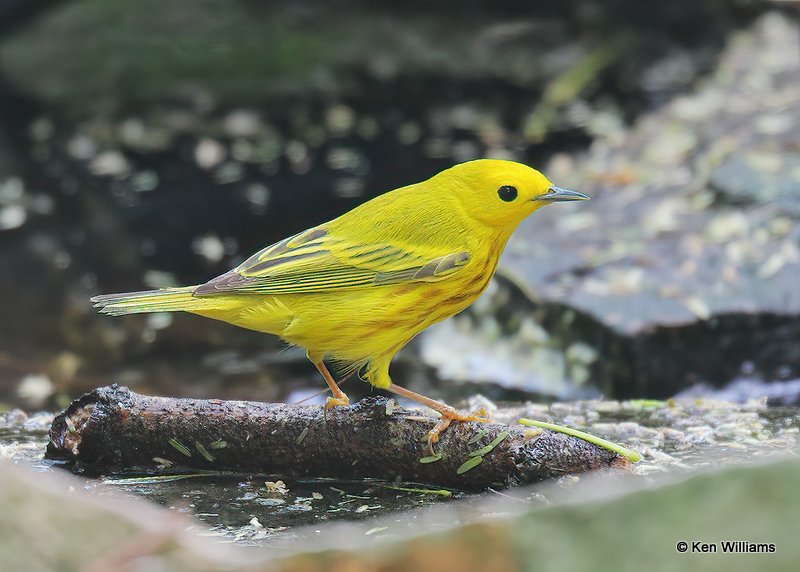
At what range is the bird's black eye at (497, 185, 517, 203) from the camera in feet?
14.0

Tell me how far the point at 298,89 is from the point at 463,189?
283 inches

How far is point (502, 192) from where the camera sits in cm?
427

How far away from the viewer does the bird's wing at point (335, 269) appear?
418cm

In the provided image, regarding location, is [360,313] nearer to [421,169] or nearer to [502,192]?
[502,192]

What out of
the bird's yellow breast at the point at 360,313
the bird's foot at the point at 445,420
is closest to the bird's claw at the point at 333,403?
the bird's yellow breast at the point at 360,313

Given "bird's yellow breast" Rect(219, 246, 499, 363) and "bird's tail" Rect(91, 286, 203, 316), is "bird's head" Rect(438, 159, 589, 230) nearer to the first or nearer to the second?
"bird's yellow breast" Rect(219, 246, 499, 363)

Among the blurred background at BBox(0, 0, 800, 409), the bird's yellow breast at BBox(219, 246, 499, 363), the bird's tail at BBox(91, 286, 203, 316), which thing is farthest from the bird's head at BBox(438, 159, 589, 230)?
the blurred background at BBox(0, 0, 800, 409)

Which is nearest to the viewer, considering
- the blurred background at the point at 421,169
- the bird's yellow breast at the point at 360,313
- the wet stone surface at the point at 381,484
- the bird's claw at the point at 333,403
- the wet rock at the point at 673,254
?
the wet stone surface at the point at 381,484

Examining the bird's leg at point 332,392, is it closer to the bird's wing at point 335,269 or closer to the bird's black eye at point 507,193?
the bird's wing at point 335,269

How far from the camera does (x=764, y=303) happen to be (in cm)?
684

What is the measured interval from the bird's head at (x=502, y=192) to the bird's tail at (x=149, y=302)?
115cm

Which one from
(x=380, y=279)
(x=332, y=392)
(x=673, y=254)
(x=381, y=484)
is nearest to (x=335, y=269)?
A: (x=380, y=279)

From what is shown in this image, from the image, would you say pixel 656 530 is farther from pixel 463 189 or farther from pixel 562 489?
pixel 463 189

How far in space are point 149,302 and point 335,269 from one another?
0.74 metres
